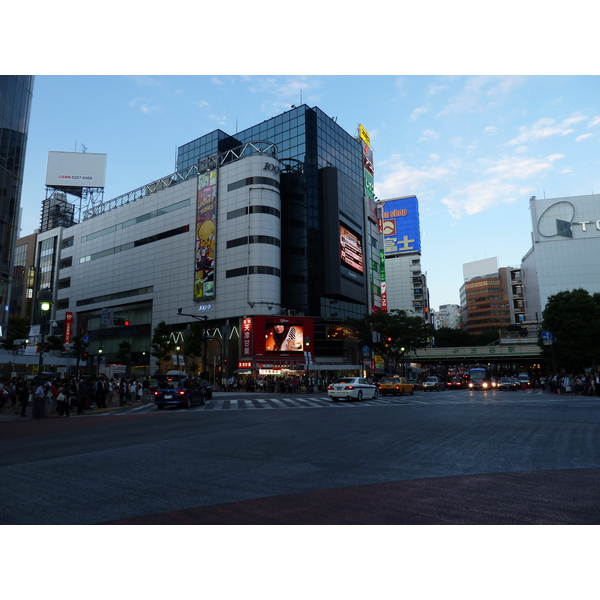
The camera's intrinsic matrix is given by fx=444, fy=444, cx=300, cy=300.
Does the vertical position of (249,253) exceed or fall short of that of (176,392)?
it exceeds it

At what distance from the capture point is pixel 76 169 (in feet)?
277

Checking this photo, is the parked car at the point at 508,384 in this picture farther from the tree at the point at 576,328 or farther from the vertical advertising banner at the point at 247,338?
the vertical advertising banner at the point at 247,338

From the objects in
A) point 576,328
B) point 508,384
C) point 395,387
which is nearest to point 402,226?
point 576,328

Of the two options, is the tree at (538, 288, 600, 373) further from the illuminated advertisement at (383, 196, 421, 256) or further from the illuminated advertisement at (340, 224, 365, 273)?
the illuminated advertisement at (383, 196, 421, 256)

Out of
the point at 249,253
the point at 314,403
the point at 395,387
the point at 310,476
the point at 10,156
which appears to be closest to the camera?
the point at 310,476

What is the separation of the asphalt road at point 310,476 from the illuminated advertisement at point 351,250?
185 feet

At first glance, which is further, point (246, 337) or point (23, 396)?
point (246, 337)

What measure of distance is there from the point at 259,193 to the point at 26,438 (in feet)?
169

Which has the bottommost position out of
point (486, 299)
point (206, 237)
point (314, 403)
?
point (314, 403)

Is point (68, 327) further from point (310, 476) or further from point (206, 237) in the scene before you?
point (310, 476)

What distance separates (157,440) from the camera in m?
12.4

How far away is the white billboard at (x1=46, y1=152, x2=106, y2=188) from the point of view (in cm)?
8369

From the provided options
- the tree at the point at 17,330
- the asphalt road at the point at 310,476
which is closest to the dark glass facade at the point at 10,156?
the asphalt road at the point at 310,476

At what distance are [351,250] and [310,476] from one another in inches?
2583
